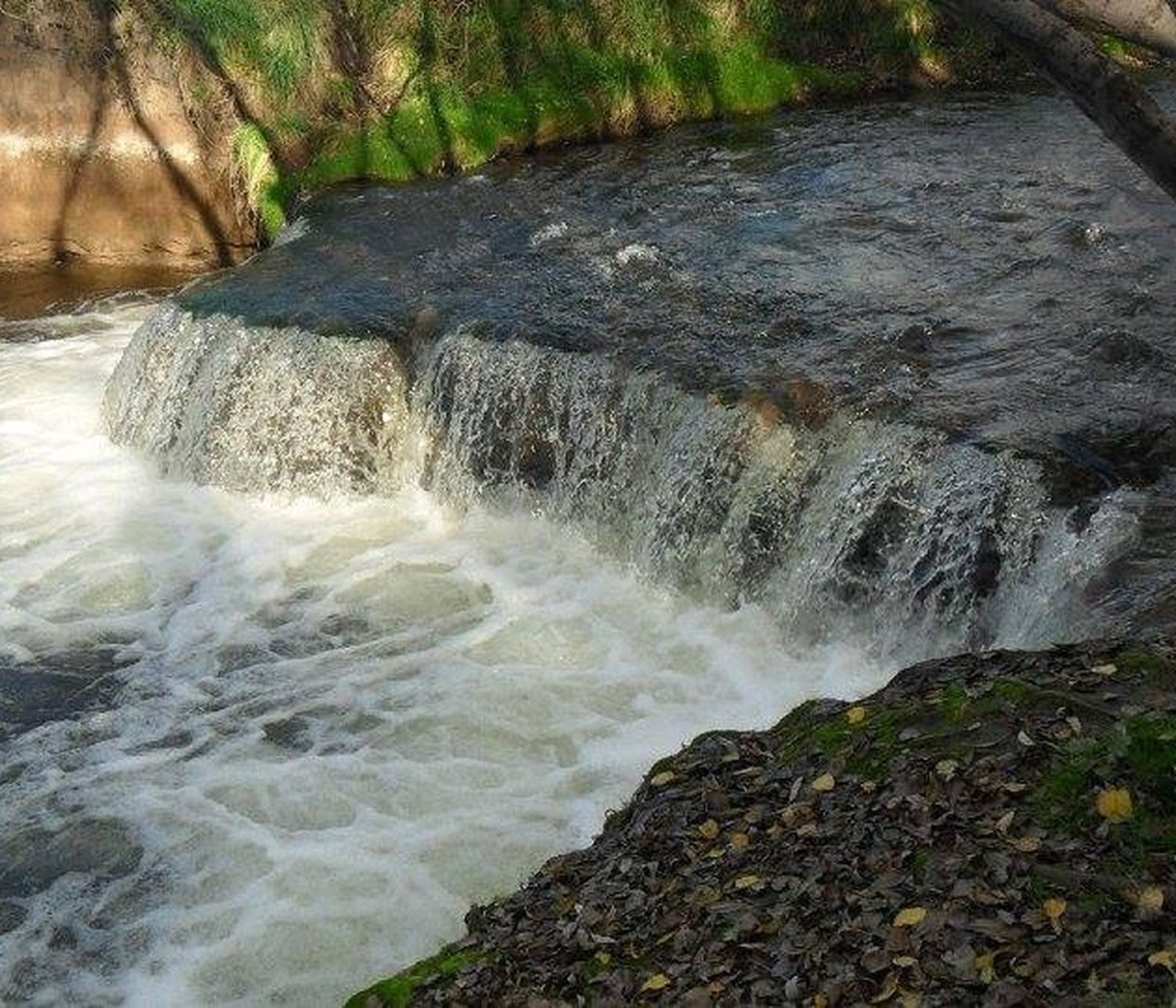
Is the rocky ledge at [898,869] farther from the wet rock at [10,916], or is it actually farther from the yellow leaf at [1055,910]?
the wet rock at [10,916]

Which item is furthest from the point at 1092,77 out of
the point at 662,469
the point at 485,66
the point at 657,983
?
the point at 485,66

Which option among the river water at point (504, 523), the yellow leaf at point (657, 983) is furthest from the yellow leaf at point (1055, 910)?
the river water at point (504, 523)

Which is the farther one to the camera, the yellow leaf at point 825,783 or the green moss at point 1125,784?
the yellow leaf at point 825,783

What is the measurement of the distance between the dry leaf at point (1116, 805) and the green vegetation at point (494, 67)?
1276cm

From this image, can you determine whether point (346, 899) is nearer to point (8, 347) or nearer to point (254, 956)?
point (254, 956)

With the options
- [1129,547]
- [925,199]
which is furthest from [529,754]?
[925,199]

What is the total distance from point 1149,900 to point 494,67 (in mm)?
14660

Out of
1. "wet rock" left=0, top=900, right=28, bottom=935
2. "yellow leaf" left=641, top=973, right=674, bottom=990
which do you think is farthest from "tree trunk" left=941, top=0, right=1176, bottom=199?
"wet rock" left=0, top=900, right=28, bottom=935

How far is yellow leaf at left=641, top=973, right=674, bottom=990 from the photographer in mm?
4574

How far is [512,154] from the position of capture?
16531mm

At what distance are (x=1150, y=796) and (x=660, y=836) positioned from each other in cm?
174

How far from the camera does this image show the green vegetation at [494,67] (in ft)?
53.5

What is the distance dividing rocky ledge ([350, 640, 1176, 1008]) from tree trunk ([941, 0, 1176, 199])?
2.05 m

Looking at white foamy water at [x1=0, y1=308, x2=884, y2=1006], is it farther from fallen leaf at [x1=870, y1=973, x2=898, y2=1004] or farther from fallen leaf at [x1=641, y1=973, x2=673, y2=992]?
fallen leaf at [x1=870, y1=973, x2=898, y2=1004]
